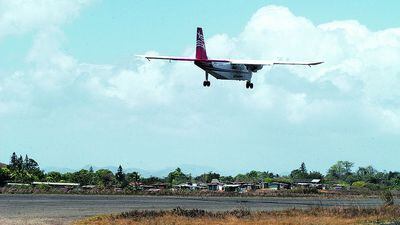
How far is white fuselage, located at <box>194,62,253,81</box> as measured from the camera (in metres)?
71.4

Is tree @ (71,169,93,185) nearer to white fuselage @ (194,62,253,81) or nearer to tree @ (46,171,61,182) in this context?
tree @ (46,171,61,182)

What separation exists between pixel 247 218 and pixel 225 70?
24.0 metres

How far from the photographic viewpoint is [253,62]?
76375 mm

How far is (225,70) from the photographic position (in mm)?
72750

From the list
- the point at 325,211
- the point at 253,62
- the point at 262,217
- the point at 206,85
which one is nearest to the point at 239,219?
the point at 262,217

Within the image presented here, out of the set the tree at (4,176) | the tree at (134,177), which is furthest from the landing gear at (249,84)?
the tree at (134,177)

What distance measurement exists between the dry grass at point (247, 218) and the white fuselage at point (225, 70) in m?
19.5

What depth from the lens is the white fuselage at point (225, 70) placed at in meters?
71.4

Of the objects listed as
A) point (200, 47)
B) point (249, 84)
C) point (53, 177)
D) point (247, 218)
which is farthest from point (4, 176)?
point (247, 218)

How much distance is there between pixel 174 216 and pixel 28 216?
11.7 m

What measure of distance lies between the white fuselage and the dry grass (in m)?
19.5

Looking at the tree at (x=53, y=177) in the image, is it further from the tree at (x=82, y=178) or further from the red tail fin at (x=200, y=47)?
the red tail fin at (x=200, y=47)

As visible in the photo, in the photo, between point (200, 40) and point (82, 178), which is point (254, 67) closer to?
point (200, 40)

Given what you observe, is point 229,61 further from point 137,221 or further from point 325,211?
point 137,221
